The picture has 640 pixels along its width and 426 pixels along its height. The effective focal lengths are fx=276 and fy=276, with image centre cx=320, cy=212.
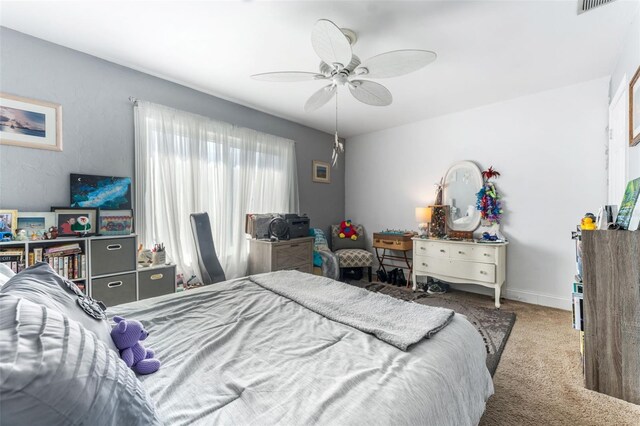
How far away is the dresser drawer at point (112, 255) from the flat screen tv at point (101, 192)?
0.39 m

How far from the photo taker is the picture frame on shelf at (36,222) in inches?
81.9

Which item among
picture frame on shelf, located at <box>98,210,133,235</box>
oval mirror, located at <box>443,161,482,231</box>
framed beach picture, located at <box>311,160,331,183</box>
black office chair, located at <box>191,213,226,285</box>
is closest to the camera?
picture frame on shelf, located at <box>98,210,133,235</box>

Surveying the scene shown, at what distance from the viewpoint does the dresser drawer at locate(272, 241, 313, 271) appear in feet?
11.1

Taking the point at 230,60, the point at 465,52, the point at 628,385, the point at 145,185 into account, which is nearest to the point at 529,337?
the point at 628,385

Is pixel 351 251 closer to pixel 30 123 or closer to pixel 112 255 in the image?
pixel 112 255

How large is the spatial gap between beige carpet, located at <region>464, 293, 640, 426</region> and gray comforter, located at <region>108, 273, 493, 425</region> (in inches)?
15.7

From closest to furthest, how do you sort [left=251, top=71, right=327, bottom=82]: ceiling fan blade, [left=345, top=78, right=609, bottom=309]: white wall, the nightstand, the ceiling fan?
1. the ceiling fan
2. [left=251, top=71, right=327, bottom=82]: ceiling fan blade
3. [left=345, top=78, right=609, bottom=309]: white wall
4. the nightstand

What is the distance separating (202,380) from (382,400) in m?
0.59

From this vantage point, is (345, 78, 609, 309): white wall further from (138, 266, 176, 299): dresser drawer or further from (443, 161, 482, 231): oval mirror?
(138, 266, 176, 299): dresser drawer

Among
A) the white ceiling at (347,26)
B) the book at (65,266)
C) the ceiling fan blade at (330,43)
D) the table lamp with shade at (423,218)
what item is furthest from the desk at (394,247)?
the book at (65,266)

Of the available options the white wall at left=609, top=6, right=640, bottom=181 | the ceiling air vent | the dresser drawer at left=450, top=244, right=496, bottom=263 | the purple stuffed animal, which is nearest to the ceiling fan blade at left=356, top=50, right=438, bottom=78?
the ceiling air vent

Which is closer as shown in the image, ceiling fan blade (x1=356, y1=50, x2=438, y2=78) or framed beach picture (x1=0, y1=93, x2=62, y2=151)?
ceiling fan blade (x1=356, y1=50, x2=438, y2=78)

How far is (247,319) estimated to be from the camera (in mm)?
1420

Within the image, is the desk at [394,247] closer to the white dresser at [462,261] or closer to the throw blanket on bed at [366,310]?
the white dresser at [462,261]
